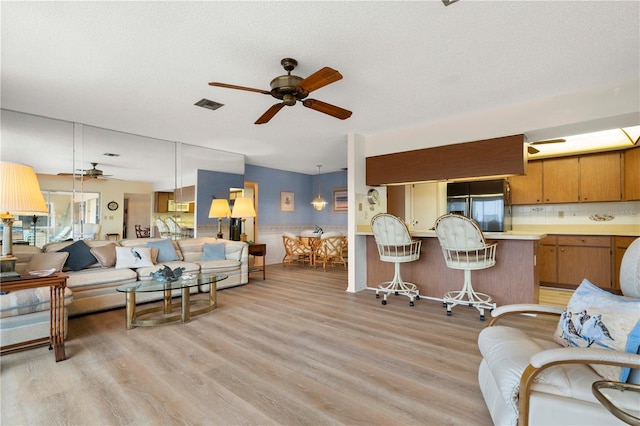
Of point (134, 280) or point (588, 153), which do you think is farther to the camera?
point (588, 153)

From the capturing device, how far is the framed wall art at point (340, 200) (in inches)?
327

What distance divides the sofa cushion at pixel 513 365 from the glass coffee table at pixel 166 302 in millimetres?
2738

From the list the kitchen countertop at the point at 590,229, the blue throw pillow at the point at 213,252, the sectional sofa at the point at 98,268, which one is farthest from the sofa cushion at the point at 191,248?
the kitchen countertop at the point at 590,229

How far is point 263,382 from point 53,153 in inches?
171

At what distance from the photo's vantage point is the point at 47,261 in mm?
3549

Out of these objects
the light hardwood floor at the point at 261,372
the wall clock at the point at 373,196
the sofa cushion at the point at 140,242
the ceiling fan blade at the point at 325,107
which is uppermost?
the ceiling fan blade at the point at 325,107

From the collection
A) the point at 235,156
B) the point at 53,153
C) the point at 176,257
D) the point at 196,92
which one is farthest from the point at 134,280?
the point at 235,156

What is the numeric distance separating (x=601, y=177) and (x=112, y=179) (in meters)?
7.53

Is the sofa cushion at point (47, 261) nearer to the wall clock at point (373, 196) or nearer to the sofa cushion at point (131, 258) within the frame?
the sofa cushion at point (131, 258)

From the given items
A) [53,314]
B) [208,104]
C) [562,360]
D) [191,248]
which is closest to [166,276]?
[53,314]

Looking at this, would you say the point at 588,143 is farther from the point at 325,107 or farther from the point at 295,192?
the point at 295,192

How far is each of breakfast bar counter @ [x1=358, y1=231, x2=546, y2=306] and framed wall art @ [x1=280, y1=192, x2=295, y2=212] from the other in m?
3.98

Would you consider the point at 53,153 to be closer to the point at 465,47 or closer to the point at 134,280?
the point at 134,280

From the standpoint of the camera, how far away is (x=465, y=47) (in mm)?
2439
